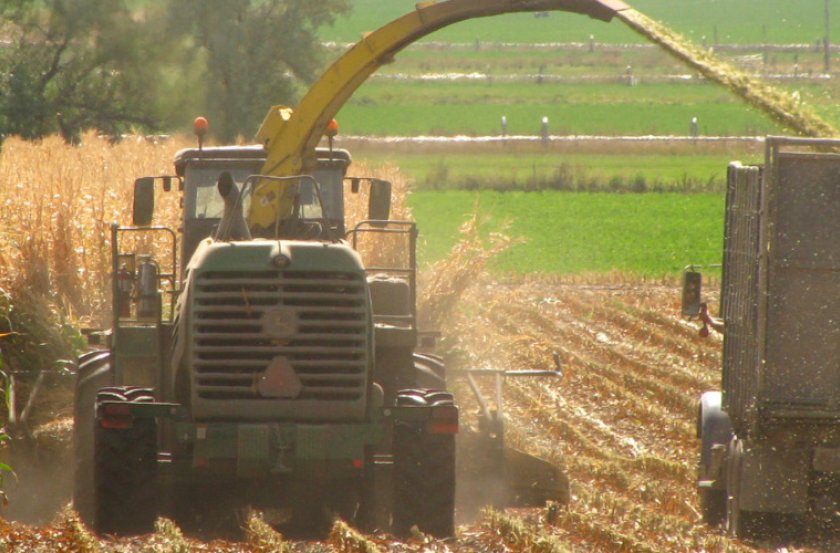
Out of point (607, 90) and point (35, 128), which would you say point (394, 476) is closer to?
point (35, 128)

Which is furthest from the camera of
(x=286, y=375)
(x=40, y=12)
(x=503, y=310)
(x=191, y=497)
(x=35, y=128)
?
(x=40, y=12)

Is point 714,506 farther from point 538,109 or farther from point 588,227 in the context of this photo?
point 538,109

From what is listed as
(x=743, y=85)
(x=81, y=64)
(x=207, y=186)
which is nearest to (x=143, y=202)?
(x=207, y=186)

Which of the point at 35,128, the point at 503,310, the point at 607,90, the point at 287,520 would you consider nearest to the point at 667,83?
the point at 607,90

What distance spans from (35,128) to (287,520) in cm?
3060

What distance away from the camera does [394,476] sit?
9.07 metres

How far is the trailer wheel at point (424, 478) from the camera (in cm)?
899

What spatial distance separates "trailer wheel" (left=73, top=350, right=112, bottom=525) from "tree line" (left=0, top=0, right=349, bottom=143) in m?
26.6

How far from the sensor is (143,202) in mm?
10586

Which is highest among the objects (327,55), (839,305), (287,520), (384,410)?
(327,55)

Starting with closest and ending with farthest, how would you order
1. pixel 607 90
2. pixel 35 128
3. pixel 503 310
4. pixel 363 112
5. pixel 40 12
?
pixel 503 310 < pixel 35 128 < pixel 40 12 < pixel 363 112 < pixel 607 90

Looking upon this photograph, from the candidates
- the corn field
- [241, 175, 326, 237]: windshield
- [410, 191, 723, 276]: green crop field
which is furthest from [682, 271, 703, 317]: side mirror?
[410, 191, 723, 276]: green crop field

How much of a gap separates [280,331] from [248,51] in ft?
103

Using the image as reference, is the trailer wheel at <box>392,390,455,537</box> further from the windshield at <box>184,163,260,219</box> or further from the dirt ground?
the windshield at <box>184,163,260,219</box>
